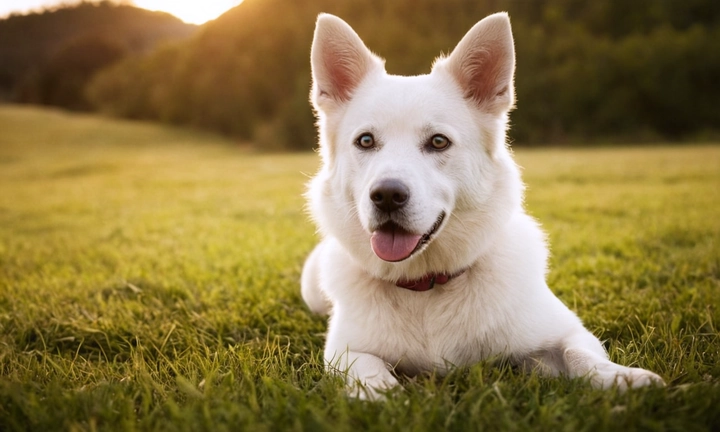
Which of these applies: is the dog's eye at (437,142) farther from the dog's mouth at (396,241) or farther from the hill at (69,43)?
the hill at (69,43)

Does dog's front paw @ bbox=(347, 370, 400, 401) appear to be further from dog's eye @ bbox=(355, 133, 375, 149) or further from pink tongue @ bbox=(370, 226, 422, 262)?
dog's eye @ bbox=(355, 133, 375, 149)

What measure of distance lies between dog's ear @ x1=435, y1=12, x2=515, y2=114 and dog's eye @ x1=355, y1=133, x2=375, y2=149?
0.67m

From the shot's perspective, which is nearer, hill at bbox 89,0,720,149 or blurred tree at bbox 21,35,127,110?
hill at bbox 89,0,720,149

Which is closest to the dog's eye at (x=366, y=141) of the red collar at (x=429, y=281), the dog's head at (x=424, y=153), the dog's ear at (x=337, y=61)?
the dog's head at (x=424, y=153)

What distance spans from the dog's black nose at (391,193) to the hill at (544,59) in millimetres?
28649

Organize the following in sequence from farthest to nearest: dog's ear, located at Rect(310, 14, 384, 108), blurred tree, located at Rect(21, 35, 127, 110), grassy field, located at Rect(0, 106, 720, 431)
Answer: blurred tree, located at Rect(21, 35, 127, 110)
dog's ear, located at Rect(310, 14, 384, 108)
grassy field, located at Rect(0, 106, 720, 431)

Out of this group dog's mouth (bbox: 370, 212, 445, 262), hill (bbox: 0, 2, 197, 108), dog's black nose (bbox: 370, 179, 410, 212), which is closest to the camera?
dog's black nose (bbox: 370, 179, 410, 212)

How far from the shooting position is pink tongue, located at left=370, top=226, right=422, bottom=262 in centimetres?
263

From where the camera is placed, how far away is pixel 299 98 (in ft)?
108

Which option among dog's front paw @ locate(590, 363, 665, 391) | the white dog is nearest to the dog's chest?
the white dog

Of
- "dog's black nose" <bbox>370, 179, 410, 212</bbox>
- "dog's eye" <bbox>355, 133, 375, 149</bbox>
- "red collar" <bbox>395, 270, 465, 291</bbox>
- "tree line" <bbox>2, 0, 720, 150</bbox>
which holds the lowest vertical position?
"red collar" <bbox>395, 270, 465, 291</bbox>

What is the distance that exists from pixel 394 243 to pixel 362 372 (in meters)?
0.66

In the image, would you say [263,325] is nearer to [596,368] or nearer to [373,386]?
[373,386]

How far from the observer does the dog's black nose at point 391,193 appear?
8.21 feet
